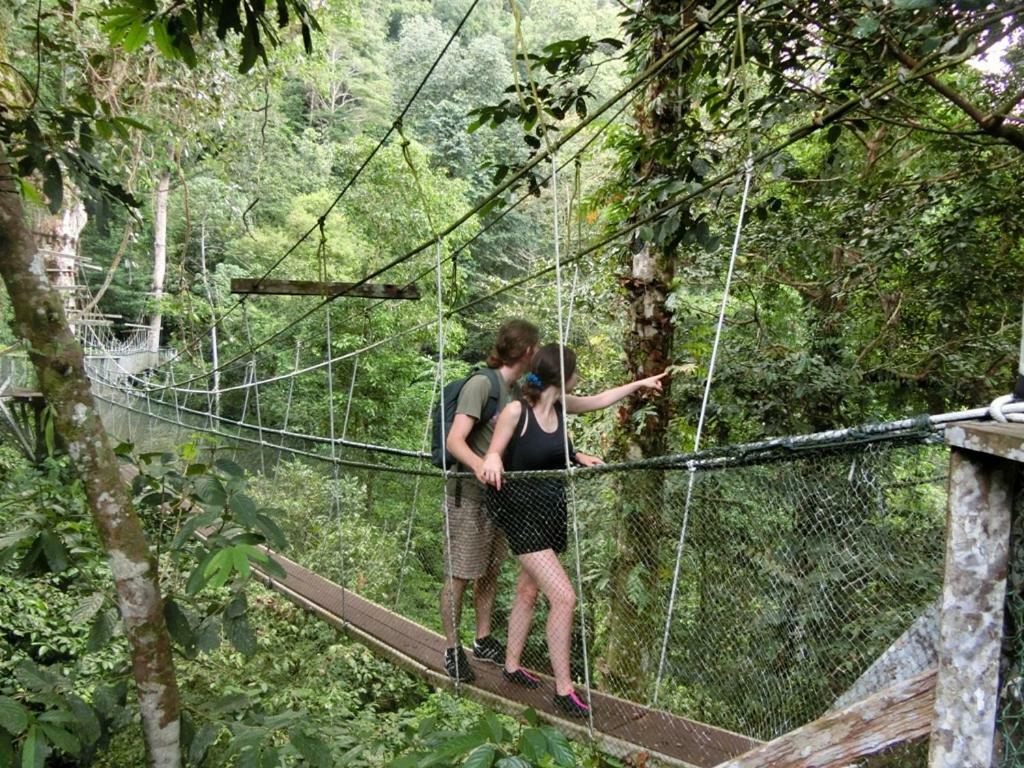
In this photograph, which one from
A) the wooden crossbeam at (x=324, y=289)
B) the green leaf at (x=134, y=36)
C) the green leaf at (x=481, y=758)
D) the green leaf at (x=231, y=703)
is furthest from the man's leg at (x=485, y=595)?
the green leaf at (x=134, y=36)

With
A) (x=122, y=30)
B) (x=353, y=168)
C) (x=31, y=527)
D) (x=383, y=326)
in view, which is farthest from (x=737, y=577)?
(x=353, y=168)

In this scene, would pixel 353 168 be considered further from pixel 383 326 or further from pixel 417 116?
pixel 417 116

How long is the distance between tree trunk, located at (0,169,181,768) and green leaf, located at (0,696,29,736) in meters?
0.24

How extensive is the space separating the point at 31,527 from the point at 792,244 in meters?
1.98

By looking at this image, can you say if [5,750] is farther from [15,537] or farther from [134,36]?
[134,36]

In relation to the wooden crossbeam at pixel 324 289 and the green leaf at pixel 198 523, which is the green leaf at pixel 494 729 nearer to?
the green leaf at pixel 198 523

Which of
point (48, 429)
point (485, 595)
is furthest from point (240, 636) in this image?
point (485, 595)

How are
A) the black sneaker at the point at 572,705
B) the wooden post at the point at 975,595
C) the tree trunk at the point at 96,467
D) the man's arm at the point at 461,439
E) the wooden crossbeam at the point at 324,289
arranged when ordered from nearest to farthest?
the wooden post at the point at 975,595 → the tree trunk at the point at 96,467 → the black sneaker at the point at 572,705 → the man's arm at the point at 461,439 → the wooden crossbeam at the point at 324,289

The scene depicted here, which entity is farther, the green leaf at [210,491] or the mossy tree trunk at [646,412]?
the mossy tree trunk at [646,412]

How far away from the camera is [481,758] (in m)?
0.65

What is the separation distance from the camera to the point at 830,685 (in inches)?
35.7

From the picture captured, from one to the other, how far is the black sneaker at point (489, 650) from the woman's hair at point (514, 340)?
0.64 meters

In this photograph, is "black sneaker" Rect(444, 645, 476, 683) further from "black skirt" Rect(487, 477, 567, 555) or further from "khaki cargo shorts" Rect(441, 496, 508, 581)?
"black skirt" Rect(487, 477, 567, 555)

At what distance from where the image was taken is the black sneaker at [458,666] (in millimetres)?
1484
